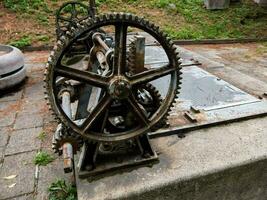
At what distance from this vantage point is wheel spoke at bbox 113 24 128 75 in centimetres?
159

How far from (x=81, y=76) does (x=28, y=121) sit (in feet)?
5.64

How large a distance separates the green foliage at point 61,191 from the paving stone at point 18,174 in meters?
0.17

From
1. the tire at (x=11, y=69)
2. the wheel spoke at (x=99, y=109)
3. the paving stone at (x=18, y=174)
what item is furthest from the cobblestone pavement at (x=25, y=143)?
the wheel spoke at (x=99, y=109)

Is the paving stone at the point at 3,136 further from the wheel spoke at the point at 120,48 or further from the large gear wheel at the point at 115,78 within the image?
the wheel spoke at the point at 120,48

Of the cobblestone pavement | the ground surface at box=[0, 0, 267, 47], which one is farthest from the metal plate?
the ground surface at box=[0, 0, 267, 47]

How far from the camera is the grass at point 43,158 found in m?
2.34

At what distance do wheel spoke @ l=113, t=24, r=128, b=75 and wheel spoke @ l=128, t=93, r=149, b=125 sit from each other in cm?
17

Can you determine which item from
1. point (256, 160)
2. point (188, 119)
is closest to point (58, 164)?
point (188, 119)

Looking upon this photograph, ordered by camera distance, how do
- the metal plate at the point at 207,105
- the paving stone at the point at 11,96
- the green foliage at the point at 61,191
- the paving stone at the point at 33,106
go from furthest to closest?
the paving stone at the point at 11,96
the paving stone at the point at 33,106
the metal plate at the point at 207,105
the green foliage at the point at 61,191

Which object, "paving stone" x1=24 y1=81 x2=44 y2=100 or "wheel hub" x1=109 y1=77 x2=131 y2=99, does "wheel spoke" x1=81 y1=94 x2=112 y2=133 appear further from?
"paving stone" x1=24 y1=81 x2=44 y2=100

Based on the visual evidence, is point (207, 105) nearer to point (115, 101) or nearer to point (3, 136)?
point (115, 101)

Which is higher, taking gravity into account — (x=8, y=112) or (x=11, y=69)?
(x=11, y=69)

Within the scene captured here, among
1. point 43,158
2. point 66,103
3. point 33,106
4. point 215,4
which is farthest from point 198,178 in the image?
point 215,4

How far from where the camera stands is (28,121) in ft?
10.0
